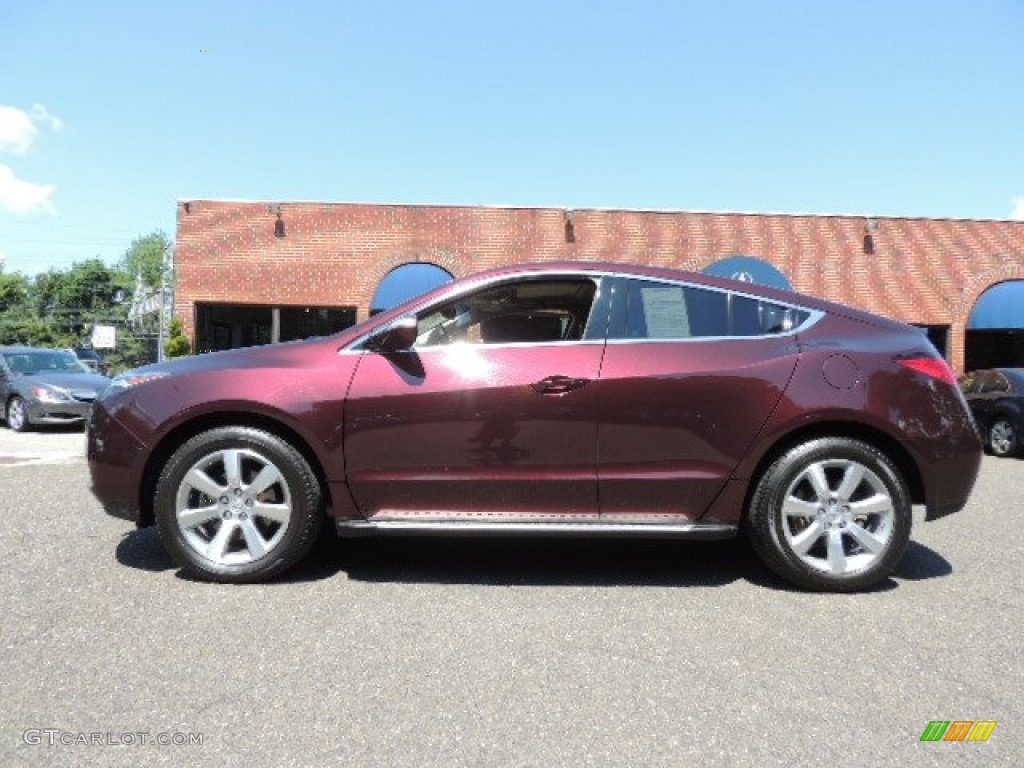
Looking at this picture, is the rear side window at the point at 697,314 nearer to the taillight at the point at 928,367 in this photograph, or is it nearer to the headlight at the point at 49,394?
the taillight at the point at 928,367

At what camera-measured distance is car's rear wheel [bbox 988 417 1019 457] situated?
933 cm

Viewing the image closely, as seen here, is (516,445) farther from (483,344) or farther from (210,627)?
(210,627)

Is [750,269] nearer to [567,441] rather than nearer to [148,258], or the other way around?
[567,441]

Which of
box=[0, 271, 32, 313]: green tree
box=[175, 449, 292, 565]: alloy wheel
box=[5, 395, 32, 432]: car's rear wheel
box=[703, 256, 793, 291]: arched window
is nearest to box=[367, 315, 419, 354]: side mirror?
box=[175, 449, 292, 565]: alloy wheel

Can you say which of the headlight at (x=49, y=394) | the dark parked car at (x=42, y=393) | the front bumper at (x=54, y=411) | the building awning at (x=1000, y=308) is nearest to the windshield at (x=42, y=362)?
the dark parked car at (x=42, y=393)

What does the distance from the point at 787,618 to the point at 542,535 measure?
1160mm

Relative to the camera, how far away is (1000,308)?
57.9ft

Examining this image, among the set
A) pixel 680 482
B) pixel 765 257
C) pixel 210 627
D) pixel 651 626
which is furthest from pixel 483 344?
pixel 765 257

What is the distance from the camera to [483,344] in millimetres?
3297

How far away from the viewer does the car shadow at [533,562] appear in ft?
11.1

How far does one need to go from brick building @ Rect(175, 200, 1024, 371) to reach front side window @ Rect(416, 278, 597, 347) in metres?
14.4

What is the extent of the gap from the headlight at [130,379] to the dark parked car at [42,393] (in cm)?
818

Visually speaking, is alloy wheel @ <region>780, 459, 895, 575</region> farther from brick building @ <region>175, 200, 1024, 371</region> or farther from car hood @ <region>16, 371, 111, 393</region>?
brick building @ <region>175, 200, 1024, 371</region>

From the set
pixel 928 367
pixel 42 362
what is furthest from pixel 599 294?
pixel 42 362
